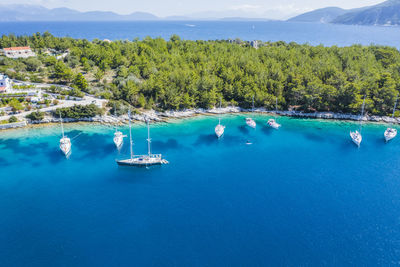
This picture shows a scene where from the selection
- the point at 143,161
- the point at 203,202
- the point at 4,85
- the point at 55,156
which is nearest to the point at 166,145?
the point at 143,161

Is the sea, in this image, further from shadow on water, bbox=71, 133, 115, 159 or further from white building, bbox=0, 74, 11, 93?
white building, bbox=0, 74, 11, 93

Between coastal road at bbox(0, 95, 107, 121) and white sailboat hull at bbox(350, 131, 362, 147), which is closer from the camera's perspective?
white sailboat hull at bbox(350, 131, 362, 147)

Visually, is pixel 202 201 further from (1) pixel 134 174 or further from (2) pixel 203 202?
(1) pixel 134 174

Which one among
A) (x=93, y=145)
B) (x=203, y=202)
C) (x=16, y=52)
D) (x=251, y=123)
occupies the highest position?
(x=16, y=52)

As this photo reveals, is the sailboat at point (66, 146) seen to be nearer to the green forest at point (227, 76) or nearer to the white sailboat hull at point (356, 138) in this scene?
the green forest at point (227, 76)

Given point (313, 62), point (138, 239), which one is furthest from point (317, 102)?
point (138, 239)

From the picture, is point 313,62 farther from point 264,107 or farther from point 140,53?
point 140,53

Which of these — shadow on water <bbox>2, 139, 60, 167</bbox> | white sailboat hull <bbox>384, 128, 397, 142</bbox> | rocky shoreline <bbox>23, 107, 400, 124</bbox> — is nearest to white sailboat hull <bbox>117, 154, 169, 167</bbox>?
shadow on water <bbox>2, 139, 60, 167</bbox>
